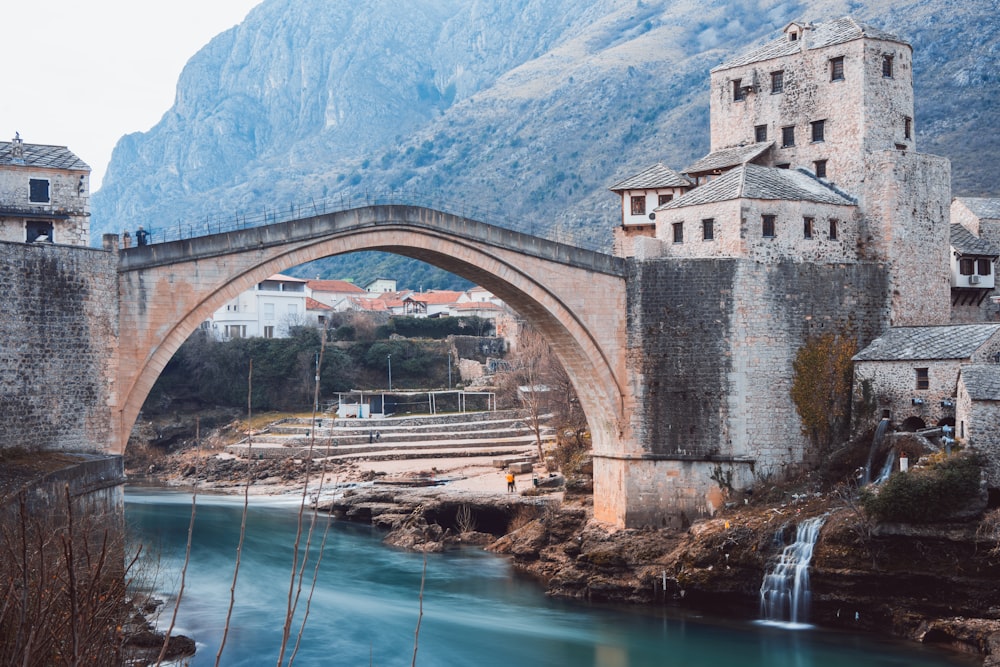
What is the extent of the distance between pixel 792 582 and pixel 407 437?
32786 millimetres

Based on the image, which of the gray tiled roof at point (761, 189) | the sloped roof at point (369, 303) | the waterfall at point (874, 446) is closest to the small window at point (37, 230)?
the gray tiled roof at point (761, 189)

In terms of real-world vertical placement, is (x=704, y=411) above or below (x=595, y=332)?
below

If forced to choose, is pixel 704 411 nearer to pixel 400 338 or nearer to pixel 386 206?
pixel 386 206

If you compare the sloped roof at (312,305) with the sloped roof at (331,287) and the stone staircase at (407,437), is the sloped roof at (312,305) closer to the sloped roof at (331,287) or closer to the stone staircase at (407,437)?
the sloped roof at (331,287)

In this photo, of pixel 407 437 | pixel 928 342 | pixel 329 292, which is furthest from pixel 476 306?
pixel 928 342

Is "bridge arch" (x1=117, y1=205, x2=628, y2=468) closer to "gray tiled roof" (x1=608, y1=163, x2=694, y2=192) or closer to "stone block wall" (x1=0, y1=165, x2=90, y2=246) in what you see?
"gray tiled roof" (x1=608, y1=163, x2=694, y2=192)

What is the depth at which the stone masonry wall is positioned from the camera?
21844mm

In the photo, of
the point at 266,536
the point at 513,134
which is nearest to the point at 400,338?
the point at 266,536

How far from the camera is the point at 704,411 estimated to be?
2870 centimetres

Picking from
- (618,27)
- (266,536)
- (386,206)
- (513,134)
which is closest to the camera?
(386,206)

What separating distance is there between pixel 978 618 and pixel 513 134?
126566mm

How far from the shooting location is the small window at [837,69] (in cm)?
3048

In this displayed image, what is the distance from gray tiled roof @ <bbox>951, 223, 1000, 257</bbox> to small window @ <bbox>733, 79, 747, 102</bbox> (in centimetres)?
768

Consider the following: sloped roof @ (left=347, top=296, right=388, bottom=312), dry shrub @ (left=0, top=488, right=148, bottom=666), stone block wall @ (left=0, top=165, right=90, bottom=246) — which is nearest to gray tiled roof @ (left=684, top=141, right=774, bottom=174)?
stone block wall @ (left=0, top=165, right=90, bottom=246)
